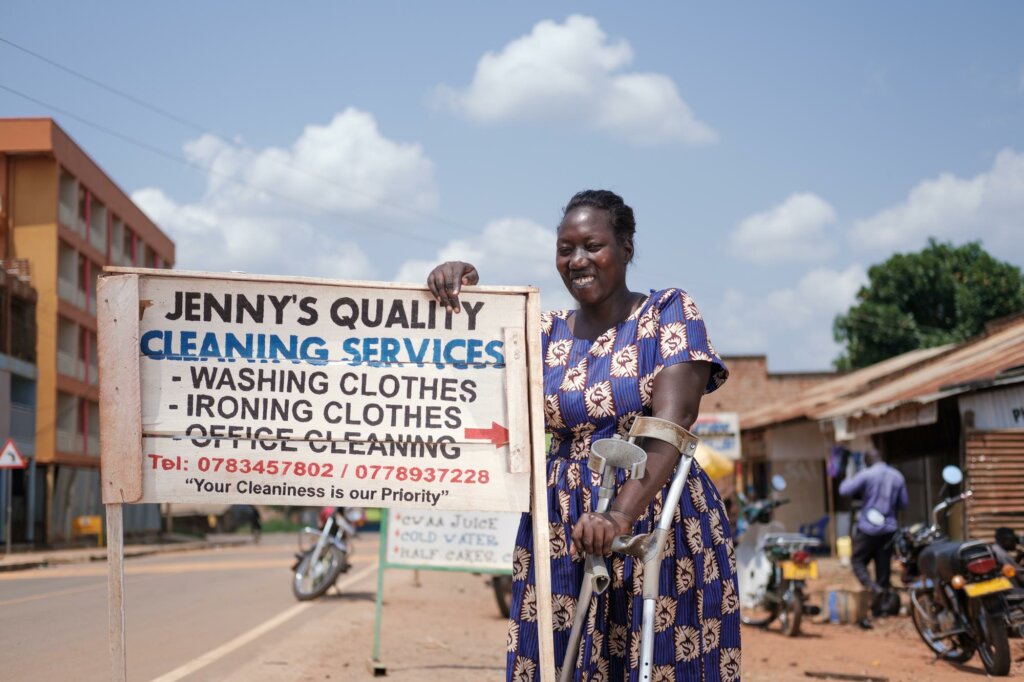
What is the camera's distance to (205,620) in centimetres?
1109

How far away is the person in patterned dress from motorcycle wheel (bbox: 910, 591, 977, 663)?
5861 millimetres

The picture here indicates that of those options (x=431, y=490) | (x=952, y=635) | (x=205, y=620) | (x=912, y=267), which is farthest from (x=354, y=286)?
(x=912, y=267)

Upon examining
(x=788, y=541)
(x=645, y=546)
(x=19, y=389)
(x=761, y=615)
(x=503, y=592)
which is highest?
(x=19, y=389)

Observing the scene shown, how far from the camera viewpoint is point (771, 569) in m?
11.6

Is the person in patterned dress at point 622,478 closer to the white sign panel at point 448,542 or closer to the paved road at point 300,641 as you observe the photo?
the paved road at point 300,641

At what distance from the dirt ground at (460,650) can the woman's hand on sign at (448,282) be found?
4.52 metres

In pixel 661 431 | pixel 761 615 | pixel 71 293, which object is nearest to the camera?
pixel 661 431

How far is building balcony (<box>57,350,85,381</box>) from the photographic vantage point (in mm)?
39272

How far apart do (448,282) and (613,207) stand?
20.8 inches

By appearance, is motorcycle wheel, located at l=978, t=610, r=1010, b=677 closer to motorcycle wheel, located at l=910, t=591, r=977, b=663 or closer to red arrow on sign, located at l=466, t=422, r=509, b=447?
motorcycle wheel, located at l=910, t=591, r=977, b=663

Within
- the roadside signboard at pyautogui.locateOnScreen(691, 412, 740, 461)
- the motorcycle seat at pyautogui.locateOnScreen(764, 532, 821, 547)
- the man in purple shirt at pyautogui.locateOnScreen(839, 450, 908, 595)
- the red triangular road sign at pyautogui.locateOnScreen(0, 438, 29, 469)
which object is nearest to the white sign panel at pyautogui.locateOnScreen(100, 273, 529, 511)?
the motorcycle seat at pyautogui.locateOnScreen(764, 532, 821, 547)

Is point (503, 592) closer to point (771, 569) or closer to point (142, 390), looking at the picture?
point (771, 569)

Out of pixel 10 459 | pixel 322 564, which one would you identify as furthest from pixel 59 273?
pixel 322 564

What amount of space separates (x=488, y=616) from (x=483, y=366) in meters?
9.73
